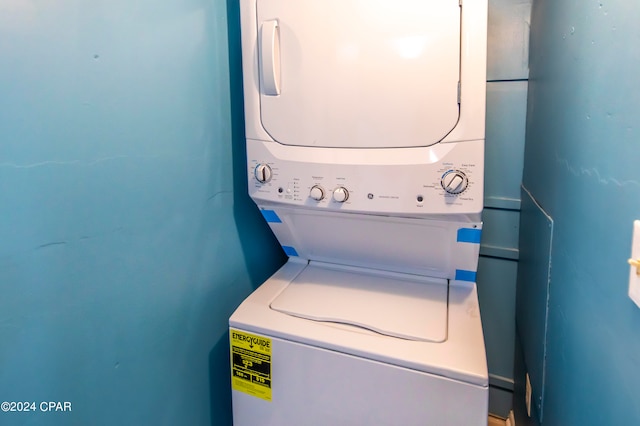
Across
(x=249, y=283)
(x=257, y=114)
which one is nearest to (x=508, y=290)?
(x=249, y=283)

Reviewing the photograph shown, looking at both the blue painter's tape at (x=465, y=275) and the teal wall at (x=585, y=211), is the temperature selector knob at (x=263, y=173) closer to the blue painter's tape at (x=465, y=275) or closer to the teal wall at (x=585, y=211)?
the blue painter's tape at (x=465, y=275)

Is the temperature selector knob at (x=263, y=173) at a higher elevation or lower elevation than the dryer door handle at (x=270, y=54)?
lower

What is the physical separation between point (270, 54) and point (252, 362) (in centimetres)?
91

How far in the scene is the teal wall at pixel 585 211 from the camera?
0.65m

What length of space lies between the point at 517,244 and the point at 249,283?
1.08 meters

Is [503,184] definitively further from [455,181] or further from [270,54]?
[270,54]

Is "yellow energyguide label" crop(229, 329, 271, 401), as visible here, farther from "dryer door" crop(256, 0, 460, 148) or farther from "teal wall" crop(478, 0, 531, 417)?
"teal wall" crop(478, 0, 531, 417)

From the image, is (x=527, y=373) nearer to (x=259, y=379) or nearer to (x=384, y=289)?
(x=384, y=289)

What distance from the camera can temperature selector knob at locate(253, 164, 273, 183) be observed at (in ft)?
4.26

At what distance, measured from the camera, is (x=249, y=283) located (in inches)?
62.0

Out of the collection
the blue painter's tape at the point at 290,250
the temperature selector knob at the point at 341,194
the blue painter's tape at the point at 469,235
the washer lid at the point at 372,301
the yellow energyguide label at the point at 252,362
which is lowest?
the yellow energyguide label at the point at 252,362

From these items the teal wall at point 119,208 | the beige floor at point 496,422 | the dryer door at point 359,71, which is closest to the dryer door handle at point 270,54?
the dryer door at point 359,71

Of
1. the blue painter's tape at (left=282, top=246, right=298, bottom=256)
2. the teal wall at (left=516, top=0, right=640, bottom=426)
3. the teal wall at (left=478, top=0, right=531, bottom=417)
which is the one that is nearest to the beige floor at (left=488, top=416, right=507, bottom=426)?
the teal wall at (left=478, top=0, right=531, bottom=417)

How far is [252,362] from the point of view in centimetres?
121
